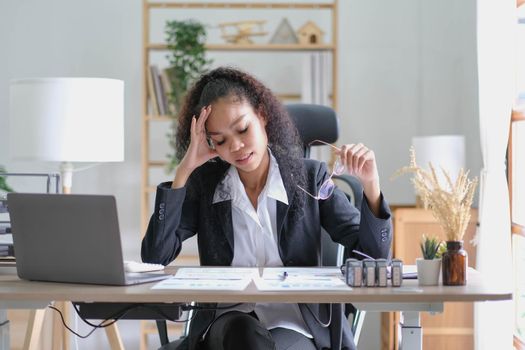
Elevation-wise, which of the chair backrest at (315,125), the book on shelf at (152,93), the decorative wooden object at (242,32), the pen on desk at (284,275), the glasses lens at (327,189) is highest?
the decorative wooden object at (242,32)

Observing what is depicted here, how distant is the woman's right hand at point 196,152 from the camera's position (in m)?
2.29

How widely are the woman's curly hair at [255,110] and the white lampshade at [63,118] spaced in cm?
84

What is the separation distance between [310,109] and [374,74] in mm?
1936

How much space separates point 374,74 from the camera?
4.63m

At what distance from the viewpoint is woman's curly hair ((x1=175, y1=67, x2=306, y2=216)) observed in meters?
2.41

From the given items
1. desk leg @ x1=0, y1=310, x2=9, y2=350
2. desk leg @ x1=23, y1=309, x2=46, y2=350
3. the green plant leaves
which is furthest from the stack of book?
the green plant leaves

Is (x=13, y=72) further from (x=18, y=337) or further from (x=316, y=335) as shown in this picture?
(x=316, y=335)

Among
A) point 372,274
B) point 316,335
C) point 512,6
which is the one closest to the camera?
point 372,274

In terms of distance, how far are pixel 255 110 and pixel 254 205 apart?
27 cm

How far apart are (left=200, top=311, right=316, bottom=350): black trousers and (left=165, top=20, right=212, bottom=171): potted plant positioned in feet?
7.10

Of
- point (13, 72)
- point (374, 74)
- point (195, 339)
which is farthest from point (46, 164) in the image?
point (195, 339)

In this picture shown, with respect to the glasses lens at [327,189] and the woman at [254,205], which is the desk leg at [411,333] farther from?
the glasses lens at [327,189]

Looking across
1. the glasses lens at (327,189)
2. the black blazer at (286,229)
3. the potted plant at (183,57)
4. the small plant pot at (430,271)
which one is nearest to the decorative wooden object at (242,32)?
the potted plant at (183,57)

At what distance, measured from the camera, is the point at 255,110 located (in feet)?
8.02
